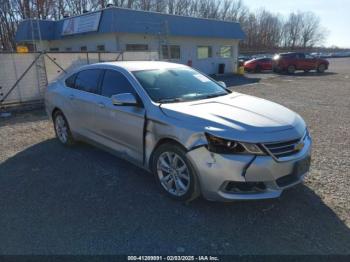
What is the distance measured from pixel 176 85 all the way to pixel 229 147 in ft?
4.99

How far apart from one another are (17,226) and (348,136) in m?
6.08

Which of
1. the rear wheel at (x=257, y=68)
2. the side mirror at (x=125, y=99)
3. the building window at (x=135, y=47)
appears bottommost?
the rear wheel at (x=257, y=68)

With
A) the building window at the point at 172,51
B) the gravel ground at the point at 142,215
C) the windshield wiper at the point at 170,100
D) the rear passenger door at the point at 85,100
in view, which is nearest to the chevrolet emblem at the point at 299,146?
the gravel ground at the point at 142,215

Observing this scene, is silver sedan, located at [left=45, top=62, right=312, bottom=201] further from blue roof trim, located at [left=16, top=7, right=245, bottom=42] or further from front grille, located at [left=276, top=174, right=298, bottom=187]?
blue roof trim, located at [left=16, top=7, right=245, bottom=42]

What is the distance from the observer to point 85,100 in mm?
4641

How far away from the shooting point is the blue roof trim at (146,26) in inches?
639

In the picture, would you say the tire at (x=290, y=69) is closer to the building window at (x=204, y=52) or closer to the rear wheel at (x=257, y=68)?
the rear wheel at (x=257, y=68)

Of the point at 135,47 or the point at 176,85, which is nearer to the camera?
the point at 176,85

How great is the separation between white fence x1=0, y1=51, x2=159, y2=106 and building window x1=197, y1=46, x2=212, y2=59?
11.9 meters

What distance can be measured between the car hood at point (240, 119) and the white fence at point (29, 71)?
27.0 feet

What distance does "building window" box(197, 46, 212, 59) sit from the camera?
21.8 m

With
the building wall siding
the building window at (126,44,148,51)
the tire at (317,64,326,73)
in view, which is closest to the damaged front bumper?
the building wall siding

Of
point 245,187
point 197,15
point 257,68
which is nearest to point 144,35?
point 257,68

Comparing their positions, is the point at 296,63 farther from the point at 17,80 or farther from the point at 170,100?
the point at 170,100
